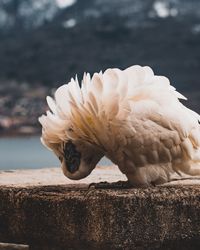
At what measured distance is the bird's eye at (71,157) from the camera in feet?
20.5

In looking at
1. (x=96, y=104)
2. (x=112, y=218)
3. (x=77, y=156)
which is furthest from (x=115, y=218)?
(x=96, y=104)

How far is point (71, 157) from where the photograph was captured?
20.6 feet

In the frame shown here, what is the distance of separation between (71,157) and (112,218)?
1.77ft

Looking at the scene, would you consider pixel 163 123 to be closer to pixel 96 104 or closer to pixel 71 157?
pixel 96 104

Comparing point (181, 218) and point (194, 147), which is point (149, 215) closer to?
point (181, 218)

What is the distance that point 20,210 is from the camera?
6367 mm

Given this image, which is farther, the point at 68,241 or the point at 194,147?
the point at 194,147

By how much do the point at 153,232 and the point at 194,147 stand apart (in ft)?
2.56

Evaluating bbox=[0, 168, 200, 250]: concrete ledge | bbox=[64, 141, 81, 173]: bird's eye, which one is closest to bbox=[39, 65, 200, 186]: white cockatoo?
bbox=[64, 141, 81, 173]: bird's eye

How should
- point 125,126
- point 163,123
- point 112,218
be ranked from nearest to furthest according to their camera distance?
1. point 112,218
2. point 125,126
3. point 163,123

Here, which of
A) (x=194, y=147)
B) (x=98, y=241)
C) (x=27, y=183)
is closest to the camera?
(x=98, y=241)

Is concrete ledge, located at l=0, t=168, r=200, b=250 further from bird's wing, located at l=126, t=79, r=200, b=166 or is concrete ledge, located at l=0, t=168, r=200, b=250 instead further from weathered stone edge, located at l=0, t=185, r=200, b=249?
bird's wing, located at l=126, t=79, r=200, b=166

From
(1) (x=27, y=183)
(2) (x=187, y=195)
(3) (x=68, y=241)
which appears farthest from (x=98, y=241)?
(1) (x=27, y=183)

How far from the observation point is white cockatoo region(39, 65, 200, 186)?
612cm
